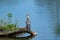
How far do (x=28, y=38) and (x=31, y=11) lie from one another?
9.78 feet

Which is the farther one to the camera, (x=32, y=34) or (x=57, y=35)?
(x=57, y=35)

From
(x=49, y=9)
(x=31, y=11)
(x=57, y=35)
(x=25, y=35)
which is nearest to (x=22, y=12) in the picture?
(x=31, y=11)

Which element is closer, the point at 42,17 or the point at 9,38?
the point at 9,38

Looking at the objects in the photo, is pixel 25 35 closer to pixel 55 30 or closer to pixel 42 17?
pixel 55 30

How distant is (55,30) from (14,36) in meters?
1.66

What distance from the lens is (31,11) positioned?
7.14 meters

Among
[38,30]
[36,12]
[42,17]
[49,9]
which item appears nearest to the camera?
[38,30]

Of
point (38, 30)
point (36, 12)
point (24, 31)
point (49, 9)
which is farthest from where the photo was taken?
point (49, 9)

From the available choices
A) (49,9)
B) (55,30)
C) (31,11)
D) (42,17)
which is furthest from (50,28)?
(49,9)

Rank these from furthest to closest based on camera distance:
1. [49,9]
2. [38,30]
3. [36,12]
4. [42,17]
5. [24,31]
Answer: [49,9] < [36,12] < [42,17] < [38,30] < [24,31]

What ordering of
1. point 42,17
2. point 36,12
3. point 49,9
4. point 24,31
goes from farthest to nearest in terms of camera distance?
point 49,9
point 36,12
point 42,17
point 24,31

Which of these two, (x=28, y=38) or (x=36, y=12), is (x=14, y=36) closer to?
(x=28, y=38)

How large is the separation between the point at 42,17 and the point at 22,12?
0.55m

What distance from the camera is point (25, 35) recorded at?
421 centimetres
